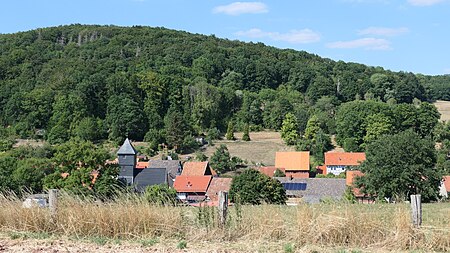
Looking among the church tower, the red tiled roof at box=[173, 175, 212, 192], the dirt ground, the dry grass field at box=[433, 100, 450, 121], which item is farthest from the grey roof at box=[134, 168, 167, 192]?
the dry grass field at box=[433, 100, 450, 121]

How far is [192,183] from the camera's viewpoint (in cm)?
4209

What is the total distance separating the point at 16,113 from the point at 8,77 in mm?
23551

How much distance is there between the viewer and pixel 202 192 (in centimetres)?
4038

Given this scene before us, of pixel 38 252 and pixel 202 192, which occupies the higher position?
pixel 38 252

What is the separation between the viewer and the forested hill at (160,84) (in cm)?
7412

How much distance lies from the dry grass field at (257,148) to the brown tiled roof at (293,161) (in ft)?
6.23

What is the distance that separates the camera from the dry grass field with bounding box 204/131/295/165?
198ft

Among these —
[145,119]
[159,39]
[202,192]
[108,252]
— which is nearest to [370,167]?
[202,192]

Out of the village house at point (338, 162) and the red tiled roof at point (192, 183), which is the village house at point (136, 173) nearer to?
the red tiled roof at point (192, 183)

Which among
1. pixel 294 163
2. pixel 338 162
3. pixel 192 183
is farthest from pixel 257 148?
pixel 192 183

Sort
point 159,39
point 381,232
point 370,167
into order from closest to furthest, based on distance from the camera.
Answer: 1. point 381,232
2. point 370,167
3. point 159,39

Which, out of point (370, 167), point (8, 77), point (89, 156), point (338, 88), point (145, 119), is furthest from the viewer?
point (338, 88)

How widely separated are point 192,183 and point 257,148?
933 inches

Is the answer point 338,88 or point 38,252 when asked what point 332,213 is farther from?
point 338,88
